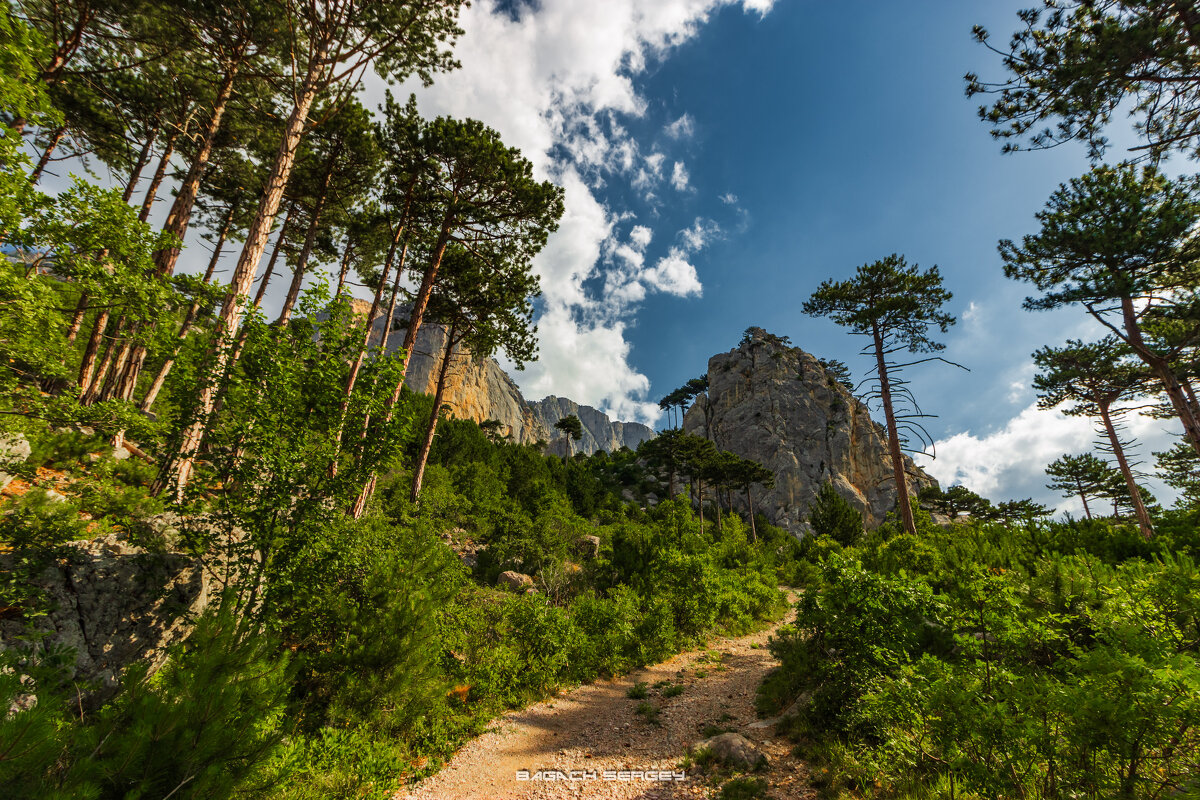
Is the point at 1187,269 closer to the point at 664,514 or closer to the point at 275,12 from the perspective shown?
the point at 664,514

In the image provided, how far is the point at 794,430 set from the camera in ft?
183

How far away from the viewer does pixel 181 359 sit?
527 centimetres

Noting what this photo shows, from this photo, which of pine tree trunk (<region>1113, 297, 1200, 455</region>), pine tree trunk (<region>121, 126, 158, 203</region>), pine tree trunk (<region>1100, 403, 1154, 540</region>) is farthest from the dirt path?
pine tree trunk (<region>1100, 403, 1154, 540</region>)

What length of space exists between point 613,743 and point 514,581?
10270mm

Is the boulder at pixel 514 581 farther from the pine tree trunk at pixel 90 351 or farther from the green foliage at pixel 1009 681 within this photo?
the pine tree trunk at pixel 90 351

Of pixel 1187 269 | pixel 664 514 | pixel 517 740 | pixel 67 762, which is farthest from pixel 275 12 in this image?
pixel 1187 269

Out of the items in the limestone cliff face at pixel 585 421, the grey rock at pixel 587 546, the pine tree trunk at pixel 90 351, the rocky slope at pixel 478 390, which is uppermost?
the limestone cliff face at pixel 585 421

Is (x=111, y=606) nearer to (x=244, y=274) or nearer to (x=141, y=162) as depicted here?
(x=244, y=274)

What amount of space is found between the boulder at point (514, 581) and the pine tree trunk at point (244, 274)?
443 inches

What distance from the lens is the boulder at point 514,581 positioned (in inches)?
625

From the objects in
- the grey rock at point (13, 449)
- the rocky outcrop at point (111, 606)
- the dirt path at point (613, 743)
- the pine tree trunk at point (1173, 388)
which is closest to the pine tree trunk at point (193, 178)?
the grey rock at point (13, 449)

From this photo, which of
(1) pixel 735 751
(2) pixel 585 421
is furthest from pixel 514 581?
(2) pixel 585 421

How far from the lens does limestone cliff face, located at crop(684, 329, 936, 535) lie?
51.3 m

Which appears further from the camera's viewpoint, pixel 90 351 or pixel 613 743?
pixel 90 351
